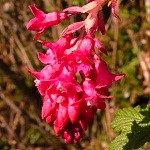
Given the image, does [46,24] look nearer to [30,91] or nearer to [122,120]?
[122,120]

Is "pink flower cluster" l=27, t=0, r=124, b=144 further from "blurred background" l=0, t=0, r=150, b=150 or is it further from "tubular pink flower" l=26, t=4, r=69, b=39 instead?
"blurred background" l=0, t=0, r=150, b=150

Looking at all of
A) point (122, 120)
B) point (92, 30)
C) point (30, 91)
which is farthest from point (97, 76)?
point (30, 91)

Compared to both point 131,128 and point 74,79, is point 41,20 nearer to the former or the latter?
point 74,79

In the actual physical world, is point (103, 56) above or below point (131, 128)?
below

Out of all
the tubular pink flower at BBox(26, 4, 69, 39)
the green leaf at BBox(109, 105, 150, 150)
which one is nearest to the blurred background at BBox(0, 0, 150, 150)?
the green leaf at BBox(109, 105, 150, 150)

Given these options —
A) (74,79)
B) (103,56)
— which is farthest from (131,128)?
(103,56)
